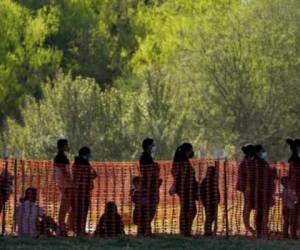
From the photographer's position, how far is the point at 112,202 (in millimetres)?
17469

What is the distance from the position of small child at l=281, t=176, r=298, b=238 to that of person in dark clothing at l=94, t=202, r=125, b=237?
104 inches

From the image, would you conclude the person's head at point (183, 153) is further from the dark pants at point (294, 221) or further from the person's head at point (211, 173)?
the dark pants at point (294, 221)

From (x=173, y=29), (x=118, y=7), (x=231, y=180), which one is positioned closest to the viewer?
(x=231, y=180)

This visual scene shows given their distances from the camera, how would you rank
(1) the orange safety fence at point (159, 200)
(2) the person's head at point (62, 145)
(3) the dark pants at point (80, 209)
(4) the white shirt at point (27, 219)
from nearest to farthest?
(4) the white shirt at point (27, 219) < (3) the dark pants at point (80, 209) < (1) the orange safety fence at point (159, 200) < (2) the person's head at point (62, 145)

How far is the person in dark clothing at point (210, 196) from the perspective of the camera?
17.3 meters

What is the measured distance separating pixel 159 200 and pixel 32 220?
7.57 ft

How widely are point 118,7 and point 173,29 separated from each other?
12.0 m

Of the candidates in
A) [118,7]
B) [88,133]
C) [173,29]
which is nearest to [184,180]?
[88,133]

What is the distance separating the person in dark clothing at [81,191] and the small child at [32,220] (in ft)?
1.41

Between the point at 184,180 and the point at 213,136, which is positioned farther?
the point at 213,136

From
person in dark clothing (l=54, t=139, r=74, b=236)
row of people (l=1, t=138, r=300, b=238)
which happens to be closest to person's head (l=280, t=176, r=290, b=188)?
row of people (l=1, t=138, r=300, b=238)

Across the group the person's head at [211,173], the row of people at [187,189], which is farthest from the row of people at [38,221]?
the person's head at [211,173]

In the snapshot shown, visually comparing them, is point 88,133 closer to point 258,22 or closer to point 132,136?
point 132,136

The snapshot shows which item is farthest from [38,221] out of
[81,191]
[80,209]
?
[81,191]
